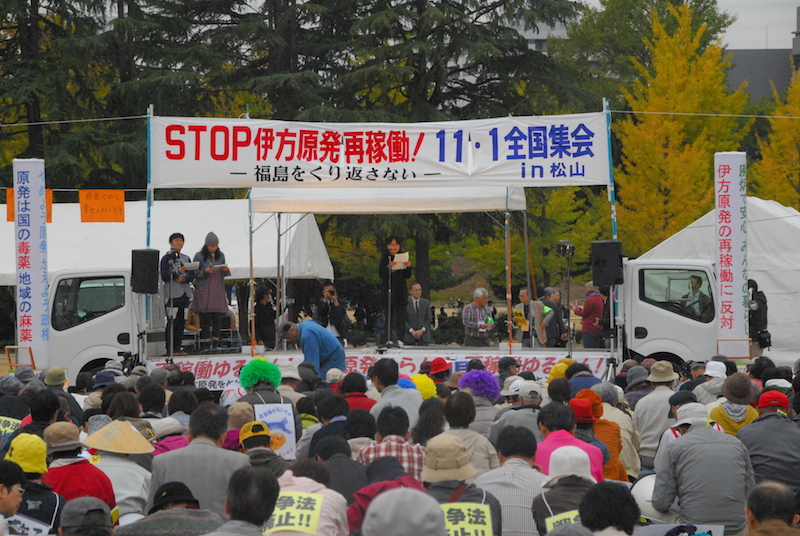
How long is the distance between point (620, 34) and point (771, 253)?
64.8ft

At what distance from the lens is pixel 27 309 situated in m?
13.5

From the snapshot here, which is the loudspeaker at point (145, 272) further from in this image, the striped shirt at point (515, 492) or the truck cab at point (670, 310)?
the striped shirt at point (515, 492)

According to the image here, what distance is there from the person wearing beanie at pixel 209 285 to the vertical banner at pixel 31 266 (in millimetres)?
2444

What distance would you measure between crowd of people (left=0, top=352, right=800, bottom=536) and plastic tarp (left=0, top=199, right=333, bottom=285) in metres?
11.0

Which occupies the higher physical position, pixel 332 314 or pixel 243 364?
pixel 332 314

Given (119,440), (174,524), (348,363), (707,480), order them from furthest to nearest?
1. (348,363)
2. (119,440)
3. (707,480)
4. (174,524)

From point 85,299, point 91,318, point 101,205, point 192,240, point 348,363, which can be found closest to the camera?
point 348,363

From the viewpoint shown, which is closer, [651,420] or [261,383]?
[261,383]

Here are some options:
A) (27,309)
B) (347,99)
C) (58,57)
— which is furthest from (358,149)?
(58,57)

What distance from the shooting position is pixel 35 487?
517 cm

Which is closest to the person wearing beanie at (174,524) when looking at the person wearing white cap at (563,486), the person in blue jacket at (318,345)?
the person wearing white cap at (563,486)

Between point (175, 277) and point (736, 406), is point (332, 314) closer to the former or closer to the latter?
point (175, 277)

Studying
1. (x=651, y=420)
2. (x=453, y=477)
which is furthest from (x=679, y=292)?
(x=453, y=477)

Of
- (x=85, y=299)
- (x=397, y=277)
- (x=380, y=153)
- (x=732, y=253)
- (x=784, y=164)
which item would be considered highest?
(x=784, y=164)
